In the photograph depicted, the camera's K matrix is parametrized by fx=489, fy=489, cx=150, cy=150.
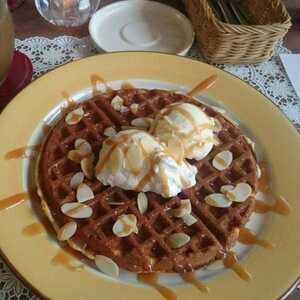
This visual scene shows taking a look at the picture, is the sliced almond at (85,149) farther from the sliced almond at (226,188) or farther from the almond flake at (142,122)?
the sliced almond at (226,188)

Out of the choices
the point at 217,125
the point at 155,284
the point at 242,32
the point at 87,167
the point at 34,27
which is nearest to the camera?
the point at 155,284

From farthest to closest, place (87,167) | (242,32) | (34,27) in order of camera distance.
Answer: (34,27) → (242,32) → (87,167)

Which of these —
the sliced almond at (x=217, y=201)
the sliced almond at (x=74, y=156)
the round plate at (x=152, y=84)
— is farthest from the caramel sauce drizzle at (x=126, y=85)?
the sliced almond at (x=217, y=201)

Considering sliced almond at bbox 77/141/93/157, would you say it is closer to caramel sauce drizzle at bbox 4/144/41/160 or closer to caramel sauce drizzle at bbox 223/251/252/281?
caramel sauce drizzle at bbox 4/144/41/160

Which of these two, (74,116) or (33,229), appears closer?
(33,229)

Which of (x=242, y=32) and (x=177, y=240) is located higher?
(x=242, y=32)

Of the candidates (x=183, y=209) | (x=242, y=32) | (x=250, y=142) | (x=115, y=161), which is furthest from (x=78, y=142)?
(x=242, y=32)

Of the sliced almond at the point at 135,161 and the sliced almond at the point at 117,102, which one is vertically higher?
the sliced almond at the point at 135,161

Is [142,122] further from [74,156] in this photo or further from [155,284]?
[155,284]
